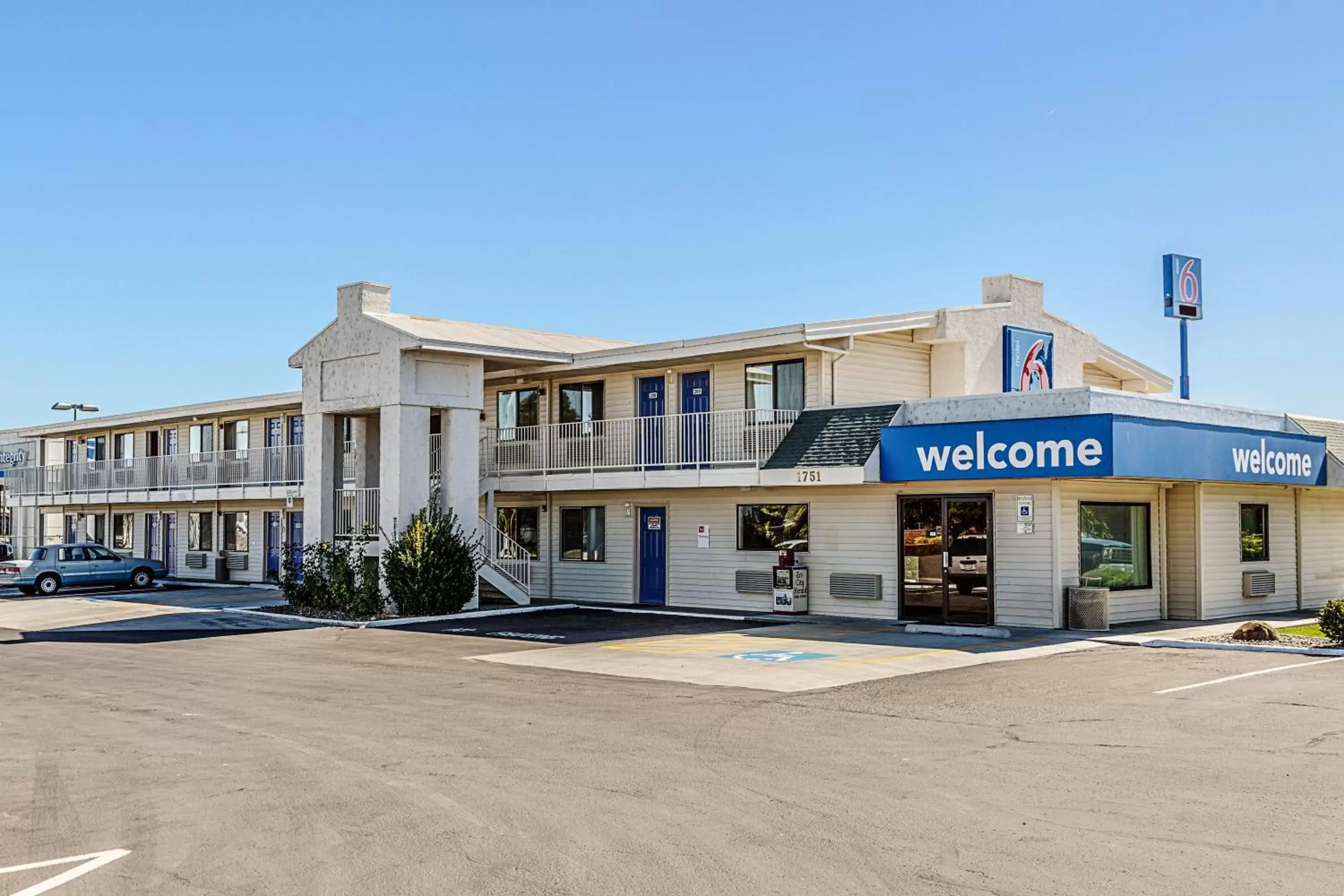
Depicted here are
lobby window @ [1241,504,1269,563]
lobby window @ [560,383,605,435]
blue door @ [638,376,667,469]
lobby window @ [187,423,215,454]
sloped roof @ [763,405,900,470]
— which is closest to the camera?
sloped roof @ [763,405,900,470]

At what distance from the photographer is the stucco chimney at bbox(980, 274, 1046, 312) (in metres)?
27.9

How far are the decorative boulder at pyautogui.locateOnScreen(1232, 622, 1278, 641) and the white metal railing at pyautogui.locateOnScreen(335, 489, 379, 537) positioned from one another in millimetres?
17151

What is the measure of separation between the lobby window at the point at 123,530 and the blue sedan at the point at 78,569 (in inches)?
304

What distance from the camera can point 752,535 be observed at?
86.7 ft

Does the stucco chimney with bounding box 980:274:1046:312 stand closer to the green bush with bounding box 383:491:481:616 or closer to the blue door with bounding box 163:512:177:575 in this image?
the green bush with bounding box 383:491:481:616

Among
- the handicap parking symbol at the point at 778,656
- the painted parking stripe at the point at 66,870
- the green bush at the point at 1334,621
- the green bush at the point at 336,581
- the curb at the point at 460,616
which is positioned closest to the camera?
the painted parking stripe at the point at 66,870

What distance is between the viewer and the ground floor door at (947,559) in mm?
22000

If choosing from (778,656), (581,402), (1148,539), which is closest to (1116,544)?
(1148,539)

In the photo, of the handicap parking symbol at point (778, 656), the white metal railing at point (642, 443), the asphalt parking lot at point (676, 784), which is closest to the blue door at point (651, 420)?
the white metal railing at point (642, 443)

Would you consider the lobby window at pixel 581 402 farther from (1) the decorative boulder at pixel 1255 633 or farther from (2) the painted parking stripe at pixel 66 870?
(2) the painted parking stripe at pixel 66 870

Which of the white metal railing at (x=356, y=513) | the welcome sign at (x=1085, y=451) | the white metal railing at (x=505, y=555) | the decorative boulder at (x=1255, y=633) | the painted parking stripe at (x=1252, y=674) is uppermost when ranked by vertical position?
the welcome sign at (x=1085, y=451)

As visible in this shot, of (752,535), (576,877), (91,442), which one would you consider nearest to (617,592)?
(752,535)

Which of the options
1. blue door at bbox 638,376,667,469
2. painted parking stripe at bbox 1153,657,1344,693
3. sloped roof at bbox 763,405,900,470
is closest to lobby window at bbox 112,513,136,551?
blue door at bbox 638,376,667,469

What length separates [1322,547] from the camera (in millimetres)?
27109
